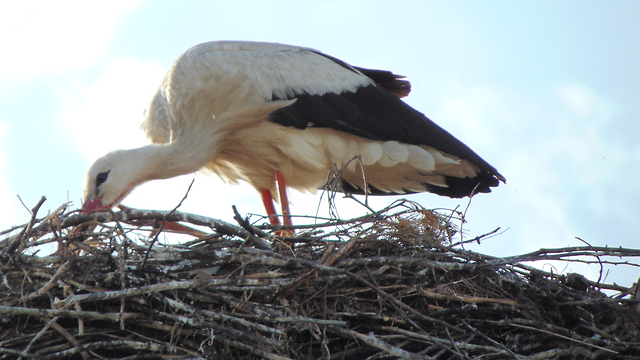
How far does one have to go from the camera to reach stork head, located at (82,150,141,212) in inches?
178

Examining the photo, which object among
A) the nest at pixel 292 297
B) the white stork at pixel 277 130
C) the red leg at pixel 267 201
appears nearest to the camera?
the nest at pixel 292 297

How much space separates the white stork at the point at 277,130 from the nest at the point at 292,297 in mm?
984

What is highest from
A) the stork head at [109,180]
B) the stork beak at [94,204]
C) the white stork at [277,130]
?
the white stork at [277,130]

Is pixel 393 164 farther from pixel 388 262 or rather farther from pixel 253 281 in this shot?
pixel 253 281

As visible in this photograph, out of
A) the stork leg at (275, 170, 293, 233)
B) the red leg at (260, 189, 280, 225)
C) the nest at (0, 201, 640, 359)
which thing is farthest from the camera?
the red leg at (260, 189, 280, 225)

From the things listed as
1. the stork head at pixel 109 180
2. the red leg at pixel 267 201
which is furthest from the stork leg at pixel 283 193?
the stork head at pixel 109 180

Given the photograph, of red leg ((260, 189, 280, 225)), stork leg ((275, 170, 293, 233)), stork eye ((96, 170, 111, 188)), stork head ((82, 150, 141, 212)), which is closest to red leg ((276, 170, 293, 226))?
stork leg ((275, 170, 293, 233))

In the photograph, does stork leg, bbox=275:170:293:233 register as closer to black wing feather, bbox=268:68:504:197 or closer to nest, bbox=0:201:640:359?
black wing feather, bbox=268:68:504:197

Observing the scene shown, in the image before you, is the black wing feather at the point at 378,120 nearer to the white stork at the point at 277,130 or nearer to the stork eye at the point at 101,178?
the white stork at the point at 277,130

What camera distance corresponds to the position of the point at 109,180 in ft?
15.0

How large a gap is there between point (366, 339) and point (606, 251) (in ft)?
4.20

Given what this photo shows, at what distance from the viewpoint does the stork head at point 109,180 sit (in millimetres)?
4531

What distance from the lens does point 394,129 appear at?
4902 millimetres

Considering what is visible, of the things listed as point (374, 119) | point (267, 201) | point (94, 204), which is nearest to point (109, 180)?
point (94, 204)
